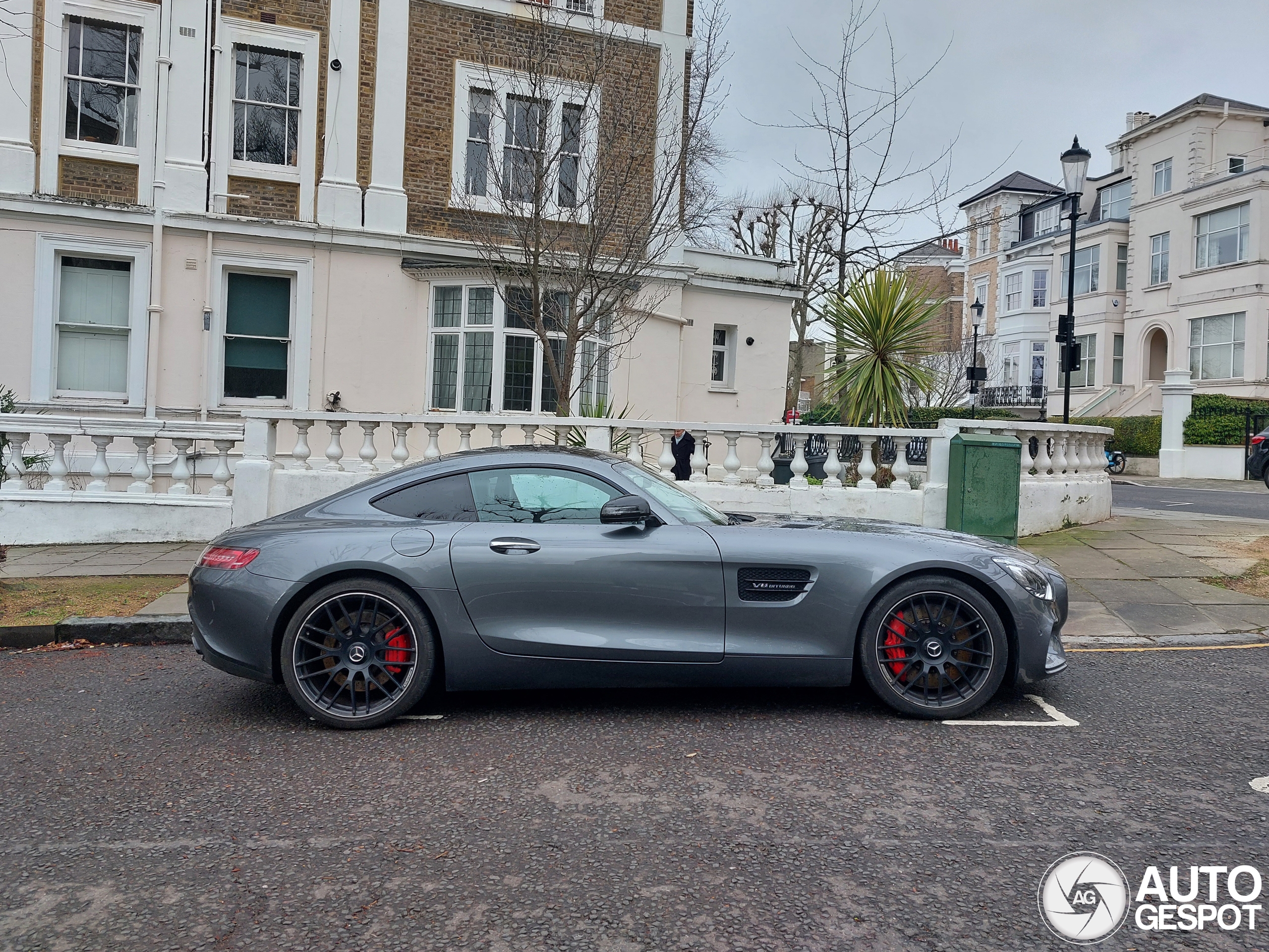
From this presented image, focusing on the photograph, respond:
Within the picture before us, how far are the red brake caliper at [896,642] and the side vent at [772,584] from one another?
1.51ft

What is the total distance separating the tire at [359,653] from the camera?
4.64 m

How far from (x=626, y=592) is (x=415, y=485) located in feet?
4.23

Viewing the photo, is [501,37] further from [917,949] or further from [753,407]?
[917,949]

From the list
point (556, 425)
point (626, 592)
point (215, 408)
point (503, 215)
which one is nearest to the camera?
point (626, 592)

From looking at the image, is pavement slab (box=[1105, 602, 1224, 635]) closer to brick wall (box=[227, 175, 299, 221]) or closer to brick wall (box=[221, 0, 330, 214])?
brick wall (box=[227, 175, 299, 221])

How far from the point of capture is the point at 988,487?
912 centimetres

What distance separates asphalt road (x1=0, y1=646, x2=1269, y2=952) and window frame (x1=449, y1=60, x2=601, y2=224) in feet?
23.3

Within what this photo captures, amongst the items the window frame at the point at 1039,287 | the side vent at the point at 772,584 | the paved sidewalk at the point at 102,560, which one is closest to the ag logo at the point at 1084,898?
the side vent at the point at 772,584

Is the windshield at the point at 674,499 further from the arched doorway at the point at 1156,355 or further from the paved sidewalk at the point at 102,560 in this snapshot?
the arched doorway at the point at 1156,355

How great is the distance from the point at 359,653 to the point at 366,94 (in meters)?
13.0

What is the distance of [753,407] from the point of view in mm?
19562

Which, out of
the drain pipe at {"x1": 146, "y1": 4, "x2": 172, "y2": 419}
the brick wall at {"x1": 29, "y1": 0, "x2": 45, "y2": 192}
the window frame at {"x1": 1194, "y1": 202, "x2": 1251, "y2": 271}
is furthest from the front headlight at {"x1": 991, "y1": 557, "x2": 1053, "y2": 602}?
the window frame at {"x1": 1194, "y1": 202, "x2": 1251, "y2": 271}

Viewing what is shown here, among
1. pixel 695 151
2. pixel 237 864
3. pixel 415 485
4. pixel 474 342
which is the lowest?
pixel 237 864

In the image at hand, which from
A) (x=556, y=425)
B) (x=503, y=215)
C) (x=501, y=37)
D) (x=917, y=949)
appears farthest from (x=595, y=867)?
(x=501, y=37)
